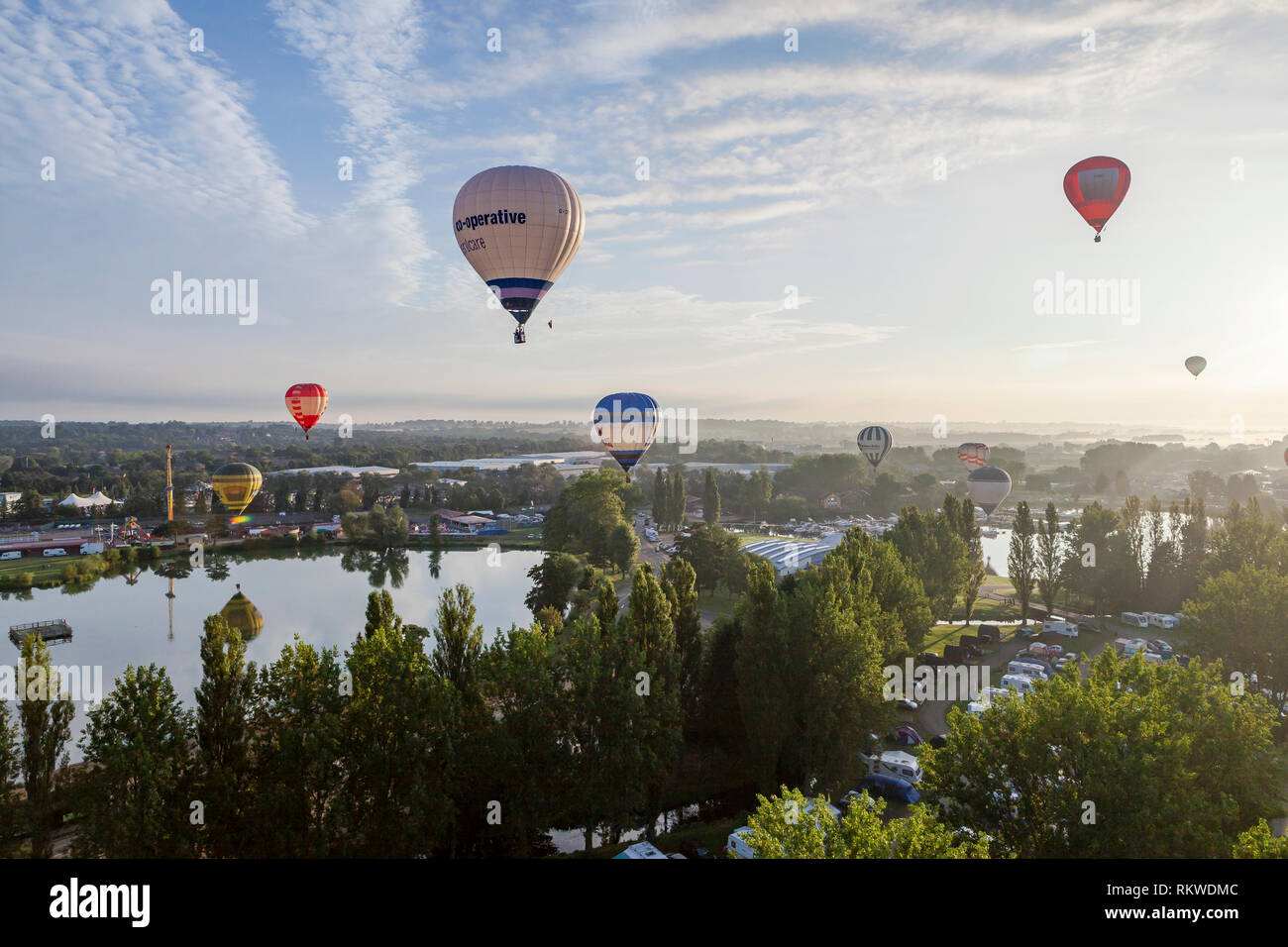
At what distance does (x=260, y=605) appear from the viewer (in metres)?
37.8

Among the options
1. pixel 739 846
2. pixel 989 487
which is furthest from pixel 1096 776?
pixel 989 487

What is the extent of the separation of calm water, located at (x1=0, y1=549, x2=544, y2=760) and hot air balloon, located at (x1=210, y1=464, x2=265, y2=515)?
215 inches

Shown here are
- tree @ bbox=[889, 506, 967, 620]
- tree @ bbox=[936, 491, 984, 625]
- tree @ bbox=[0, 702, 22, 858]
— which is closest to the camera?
tree @ bbox=[0, 702, 22, 858]

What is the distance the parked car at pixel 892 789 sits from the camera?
16098 mm

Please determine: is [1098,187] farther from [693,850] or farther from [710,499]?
[710,499]

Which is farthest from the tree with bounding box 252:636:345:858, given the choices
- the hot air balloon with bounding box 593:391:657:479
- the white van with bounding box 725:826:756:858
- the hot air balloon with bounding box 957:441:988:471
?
the hot air balloon with bounding box 957:441:988:471

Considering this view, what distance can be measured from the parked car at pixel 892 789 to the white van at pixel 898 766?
0.21 meters

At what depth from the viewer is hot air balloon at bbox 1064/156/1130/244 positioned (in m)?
21.3

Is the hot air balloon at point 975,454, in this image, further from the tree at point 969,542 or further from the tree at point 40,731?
the tree at point 40,731

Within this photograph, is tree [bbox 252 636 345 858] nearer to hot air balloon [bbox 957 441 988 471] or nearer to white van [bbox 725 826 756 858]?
white van [bbox 725 826 756 858]

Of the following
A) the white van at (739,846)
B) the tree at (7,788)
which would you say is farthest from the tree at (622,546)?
the tree at (7,788)

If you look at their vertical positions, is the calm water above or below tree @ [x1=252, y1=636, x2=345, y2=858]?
below

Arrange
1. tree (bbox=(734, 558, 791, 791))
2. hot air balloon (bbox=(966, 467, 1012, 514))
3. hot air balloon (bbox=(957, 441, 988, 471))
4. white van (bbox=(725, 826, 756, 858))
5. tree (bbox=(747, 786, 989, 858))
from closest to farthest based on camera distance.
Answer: tree (bbox=(747, 786, 989, 858)), white van (bbox=(725, 826, 756, 858)), tree (bbox=(734, 558, 791, 791)), hot air balloon (bbox=(966, 467, 1012, 514)), hot air balloon (bbox=(957, 441, 988, 471))
